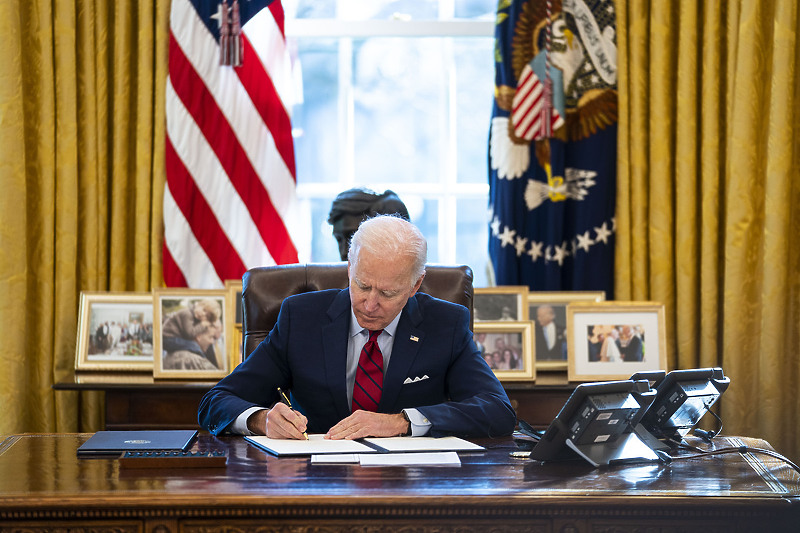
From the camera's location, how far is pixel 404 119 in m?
4.31

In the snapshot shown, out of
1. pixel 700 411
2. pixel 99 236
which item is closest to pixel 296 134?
pixel 99 236

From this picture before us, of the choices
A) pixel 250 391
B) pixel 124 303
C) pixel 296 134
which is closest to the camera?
pixel 250 391

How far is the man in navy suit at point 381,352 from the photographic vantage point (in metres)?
2.43

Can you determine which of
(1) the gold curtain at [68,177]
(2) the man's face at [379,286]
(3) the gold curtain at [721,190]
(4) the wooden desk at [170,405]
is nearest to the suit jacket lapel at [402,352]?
(2) the man's face at [379,286]

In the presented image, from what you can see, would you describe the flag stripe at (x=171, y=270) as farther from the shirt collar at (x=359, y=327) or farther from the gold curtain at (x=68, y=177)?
the shirt collar at (x=359, y=327)

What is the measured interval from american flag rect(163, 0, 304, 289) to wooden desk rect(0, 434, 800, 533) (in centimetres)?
221

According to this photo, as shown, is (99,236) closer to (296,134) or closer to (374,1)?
(296,134)

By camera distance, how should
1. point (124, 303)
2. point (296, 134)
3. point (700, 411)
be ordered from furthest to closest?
1. point (296, 134)
2. point (124, 303)
3. point (700, 411)

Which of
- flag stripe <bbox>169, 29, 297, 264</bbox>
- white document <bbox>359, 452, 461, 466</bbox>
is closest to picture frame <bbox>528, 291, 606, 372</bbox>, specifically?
flag stripe <bbox>169, 29, 297, 264</bbox>

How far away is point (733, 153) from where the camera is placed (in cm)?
386

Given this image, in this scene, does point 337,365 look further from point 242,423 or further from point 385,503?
point 385,503

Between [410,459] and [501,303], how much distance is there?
1874mm

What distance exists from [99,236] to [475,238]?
1.76m

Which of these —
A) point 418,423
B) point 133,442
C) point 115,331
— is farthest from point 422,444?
point 115,331
